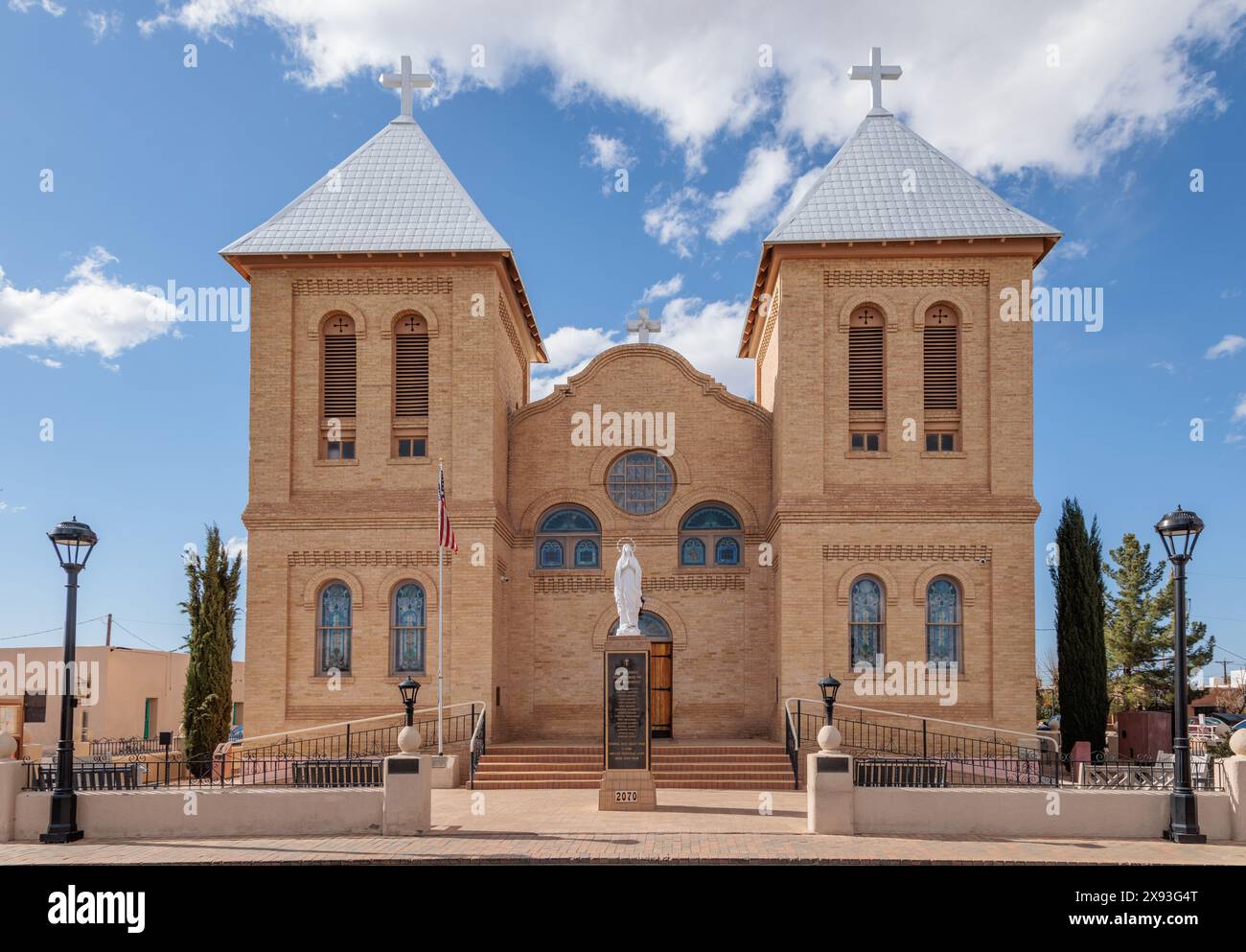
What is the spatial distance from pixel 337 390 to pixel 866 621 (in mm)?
12218

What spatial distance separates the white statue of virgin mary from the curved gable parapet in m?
8.24

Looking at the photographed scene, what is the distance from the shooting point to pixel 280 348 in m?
24.5

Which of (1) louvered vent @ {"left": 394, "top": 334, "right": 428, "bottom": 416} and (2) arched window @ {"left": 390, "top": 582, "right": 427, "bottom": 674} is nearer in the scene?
(2) arched window @ {"left": 390, "top": 582, "right": 427, "bottom": 674}

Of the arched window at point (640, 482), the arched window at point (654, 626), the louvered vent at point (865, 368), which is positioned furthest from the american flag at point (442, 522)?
the louvered vent at point (865, 368)

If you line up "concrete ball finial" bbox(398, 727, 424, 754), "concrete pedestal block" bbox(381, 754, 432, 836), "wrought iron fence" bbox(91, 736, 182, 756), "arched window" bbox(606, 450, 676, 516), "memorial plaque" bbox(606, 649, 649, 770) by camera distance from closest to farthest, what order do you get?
1. "concrete pedestal block" bbox(381, 754, 432, 836)
2. "concrete ball finial" bbox(398, 727, 424, 754)
3. "memorial plaque" bbox(606, 649, 649, 770)
4. "arched window" bbox(606, 450, 676, 516)
5. "wrought iron fence" bbox(91, 736, 182, 756)

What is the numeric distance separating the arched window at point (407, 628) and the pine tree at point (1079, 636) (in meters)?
13.9

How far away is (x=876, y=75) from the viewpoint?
26766 mm

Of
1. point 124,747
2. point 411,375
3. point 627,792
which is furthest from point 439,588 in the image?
point 124,747

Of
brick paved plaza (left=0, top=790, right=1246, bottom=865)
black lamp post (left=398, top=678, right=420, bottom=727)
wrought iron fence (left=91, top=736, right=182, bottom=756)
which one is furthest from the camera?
wrought iron fence (left=91, top=736, right=182, bottom=756)

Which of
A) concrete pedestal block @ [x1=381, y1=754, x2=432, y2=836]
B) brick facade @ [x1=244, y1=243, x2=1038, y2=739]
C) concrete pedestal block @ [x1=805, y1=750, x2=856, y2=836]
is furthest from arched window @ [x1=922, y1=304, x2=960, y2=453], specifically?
concrete pedestal block @ [x1=381, y1=754, x2=432, y2=836]

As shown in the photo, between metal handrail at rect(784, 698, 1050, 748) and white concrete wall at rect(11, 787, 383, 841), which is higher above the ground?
metal handrail at rect(784, 698, 1050, 748)

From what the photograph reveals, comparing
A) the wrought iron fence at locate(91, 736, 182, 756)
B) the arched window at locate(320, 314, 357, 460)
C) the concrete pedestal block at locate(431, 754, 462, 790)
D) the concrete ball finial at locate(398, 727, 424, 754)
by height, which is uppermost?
the arched window at locate(320, 314, 357, 460)

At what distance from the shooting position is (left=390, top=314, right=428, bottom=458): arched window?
24.7 meters

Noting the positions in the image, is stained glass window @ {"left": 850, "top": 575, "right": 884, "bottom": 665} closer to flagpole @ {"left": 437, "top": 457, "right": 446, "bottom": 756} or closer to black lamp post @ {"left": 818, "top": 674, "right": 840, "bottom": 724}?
black lamp post @ {"left": 818, "top": 674, "right": 840, "bottom": 724}
